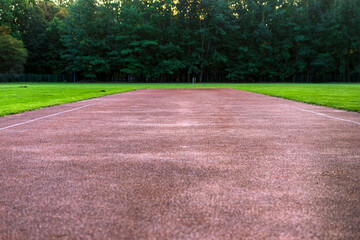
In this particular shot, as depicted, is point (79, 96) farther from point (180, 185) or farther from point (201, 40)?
point (201, 40)

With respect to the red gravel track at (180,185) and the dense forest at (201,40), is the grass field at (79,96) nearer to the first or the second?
the red gravel track at (180,185)

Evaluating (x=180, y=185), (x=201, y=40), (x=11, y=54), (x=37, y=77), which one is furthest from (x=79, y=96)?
(x=37, y=77)

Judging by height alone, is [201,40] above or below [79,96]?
above

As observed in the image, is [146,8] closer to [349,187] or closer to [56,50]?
[56,50]

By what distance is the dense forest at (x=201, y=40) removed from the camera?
2648 inches

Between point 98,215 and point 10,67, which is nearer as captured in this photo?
point 98,215

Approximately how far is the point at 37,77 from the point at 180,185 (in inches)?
2924

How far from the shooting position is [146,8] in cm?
6962

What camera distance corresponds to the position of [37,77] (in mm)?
71000

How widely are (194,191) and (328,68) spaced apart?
251ft

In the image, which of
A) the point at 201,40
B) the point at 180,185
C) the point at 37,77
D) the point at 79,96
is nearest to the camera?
the point at 180,185

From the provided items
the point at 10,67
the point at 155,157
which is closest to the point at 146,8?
the point at 10,67

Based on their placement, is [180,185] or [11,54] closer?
[180,185]

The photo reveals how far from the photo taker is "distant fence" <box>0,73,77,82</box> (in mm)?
64062
